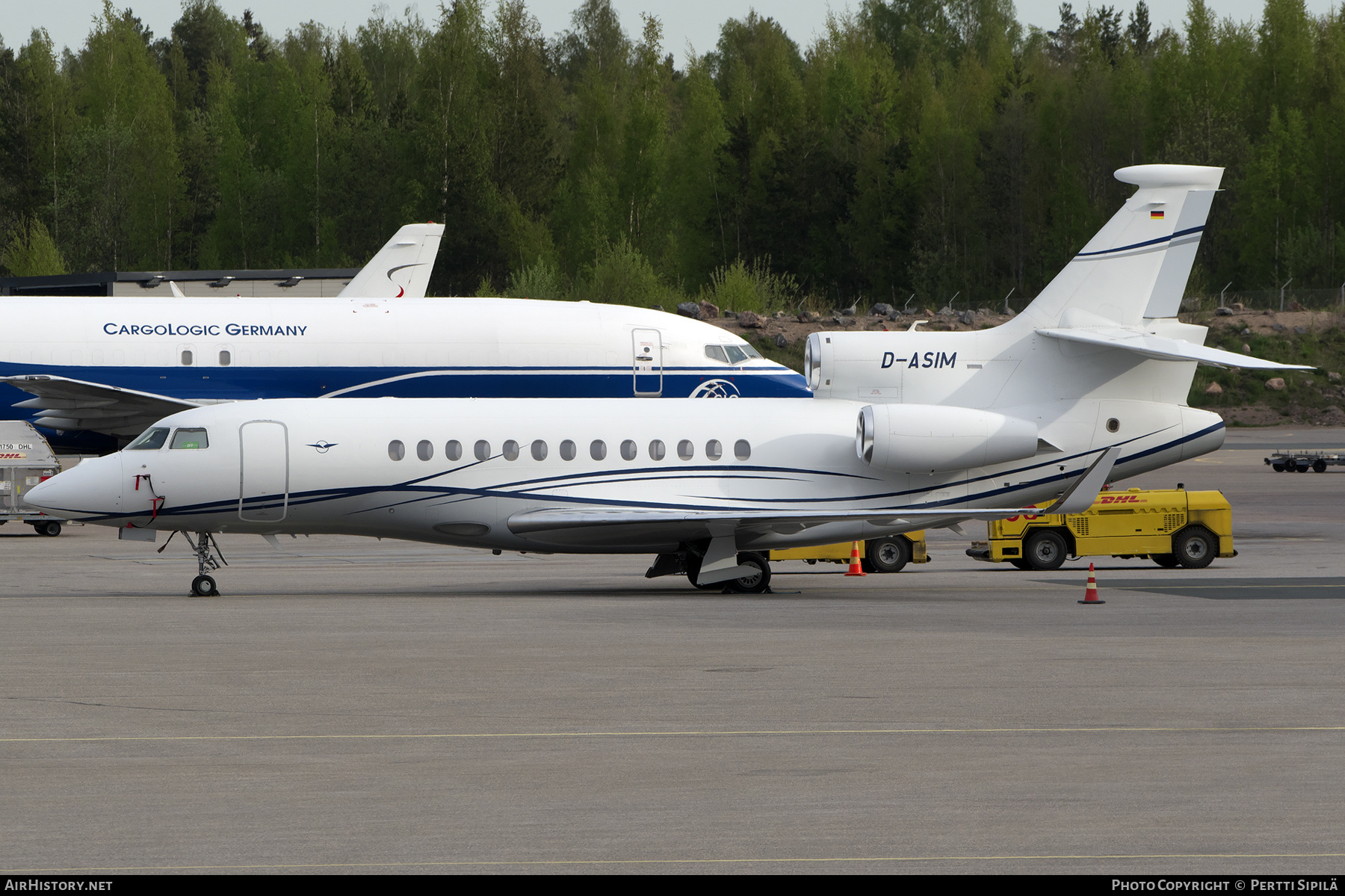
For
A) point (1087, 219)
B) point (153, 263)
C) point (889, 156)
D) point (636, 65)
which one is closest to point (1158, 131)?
point (1087, 219)

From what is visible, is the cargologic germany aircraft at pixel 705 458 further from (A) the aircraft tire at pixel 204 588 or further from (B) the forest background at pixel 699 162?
(B) the forest background at pixel 699 162

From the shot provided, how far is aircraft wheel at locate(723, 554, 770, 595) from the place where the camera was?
79.6 feet

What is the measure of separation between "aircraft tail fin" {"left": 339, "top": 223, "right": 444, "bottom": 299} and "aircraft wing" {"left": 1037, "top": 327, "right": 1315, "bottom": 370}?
2011cm

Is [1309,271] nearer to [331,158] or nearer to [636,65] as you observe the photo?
[636,65]

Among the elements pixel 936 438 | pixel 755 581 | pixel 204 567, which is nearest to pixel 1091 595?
pixel 936 438

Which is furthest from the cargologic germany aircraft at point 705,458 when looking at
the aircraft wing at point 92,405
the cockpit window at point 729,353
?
the cockpit window at point 729,353

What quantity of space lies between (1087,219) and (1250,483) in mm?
55124

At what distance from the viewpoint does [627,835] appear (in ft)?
30.4

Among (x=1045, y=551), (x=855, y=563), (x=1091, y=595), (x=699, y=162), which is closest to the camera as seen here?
(x=1091, y=595)

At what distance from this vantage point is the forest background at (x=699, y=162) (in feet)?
326

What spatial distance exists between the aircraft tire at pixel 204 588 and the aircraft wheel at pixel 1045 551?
47.9ft

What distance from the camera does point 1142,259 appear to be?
26.1 m

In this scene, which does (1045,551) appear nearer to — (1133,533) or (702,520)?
(1133,533)

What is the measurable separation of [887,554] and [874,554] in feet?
0.81
